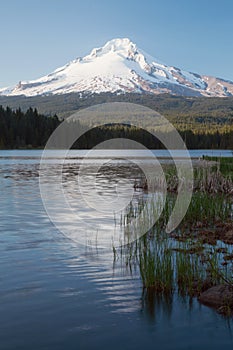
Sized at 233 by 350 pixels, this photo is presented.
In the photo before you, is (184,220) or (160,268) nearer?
(160,268)

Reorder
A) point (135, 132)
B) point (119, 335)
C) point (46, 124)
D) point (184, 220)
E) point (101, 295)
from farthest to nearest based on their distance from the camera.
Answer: point (135, 132)
point (46, 124)
point (184, 220)
point (101, 295)
point (119, 335)

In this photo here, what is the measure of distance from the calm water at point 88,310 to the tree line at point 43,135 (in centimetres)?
11019

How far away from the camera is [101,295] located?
10578mm

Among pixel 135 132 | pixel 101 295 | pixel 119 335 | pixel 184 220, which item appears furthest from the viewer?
pixel 135 132

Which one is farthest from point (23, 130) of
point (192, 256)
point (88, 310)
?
point (88, 310)

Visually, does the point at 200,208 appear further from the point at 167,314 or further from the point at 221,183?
the point at 167,314

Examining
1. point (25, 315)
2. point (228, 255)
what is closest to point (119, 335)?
point (25, 315)

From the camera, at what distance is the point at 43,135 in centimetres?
14850

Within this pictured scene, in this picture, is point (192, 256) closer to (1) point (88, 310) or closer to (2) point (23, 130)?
(1) point (88, 310)

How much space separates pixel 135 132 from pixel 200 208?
588 feet

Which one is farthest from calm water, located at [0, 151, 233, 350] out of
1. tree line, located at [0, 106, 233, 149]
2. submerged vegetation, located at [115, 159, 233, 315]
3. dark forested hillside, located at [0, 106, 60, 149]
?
dark forested hillside, located at [0, 106, 60, 149]

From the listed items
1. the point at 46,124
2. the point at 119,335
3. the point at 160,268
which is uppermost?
the point at 46,124

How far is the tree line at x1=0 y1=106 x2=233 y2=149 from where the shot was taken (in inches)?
5502

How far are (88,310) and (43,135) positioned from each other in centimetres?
14171
